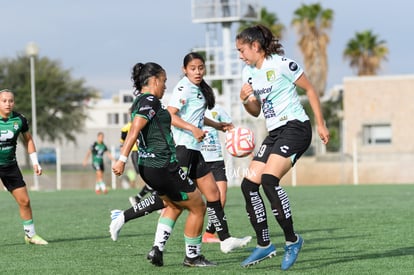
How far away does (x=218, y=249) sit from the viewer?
11.1m

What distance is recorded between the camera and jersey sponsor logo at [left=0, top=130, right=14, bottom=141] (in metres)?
12.0

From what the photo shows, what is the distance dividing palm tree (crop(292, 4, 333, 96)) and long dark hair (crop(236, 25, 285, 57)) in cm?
6268

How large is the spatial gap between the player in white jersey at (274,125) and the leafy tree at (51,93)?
6136cm

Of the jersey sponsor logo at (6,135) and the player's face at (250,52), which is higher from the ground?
the player's face at (250,52)

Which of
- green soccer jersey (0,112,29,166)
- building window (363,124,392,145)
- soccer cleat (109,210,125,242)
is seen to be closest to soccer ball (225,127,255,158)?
soccer cleat (109,210,125,242)

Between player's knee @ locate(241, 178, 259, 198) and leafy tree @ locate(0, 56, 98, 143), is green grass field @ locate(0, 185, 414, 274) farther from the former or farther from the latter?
leafy tree @ locate(0, 56, 98, 143)

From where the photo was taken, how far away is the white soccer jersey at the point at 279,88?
895cm

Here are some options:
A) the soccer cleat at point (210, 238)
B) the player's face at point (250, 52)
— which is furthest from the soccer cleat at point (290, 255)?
the soccer cleat at point (210, 238)

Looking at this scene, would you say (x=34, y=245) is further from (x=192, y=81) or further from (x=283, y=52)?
(x=283, y=52)

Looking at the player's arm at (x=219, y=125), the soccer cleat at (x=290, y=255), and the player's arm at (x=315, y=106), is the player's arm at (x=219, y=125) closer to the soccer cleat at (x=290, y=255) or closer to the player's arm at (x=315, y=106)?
the player's arm at (x=315, y=106)

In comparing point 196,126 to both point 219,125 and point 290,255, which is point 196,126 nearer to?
point 219,125

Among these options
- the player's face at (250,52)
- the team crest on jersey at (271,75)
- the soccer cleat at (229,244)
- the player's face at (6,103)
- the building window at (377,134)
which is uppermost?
the player's face at (250,52)

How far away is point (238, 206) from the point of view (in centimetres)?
2075

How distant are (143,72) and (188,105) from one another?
4.93 ft
